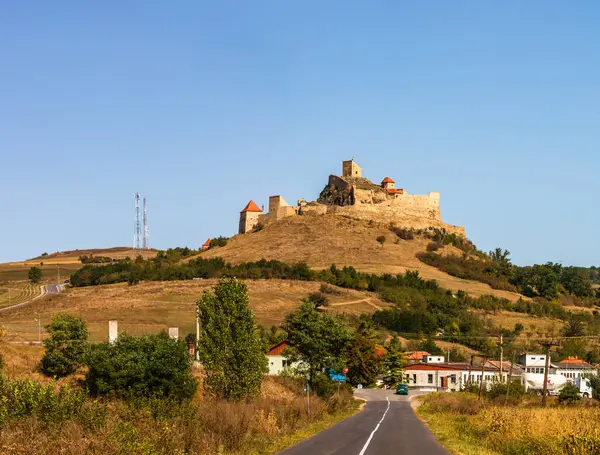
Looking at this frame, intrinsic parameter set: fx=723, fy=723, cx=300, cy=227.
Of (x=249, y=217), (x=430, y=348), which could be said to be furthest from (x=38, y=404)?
(x=249, y=217)

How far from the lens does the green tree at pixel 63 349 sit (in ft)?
120

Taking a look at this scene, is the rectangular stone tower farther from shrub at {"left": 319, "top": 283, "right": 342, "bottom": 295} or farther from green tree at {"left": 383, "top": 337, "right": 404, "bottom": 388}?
green tree at {"left": 383, "top": 337, "right": 404, "bottom": 388}

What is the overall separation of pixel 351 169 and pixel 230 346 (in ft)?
497

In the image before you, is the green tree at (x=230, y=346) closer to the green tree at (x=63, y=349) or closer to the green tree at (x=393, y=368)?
the green tree at (x=63, y=349)

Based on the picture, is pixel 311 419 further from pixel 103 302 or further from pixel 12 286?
pixel 12 286

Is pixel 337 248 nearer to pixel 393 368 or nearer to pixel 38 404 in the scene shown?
pixel 393 368

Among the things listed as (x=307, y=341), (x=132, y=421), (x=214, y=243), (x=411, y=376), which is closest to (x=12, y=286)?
(x=214, y=243)

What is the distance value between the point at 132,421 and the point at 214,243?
154 meters

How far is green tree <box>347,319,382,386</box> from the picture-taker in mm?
73188

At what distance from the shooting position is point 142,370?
104ft

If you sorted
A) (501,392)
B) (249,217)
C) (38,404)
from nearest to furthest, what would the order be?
(38,404)
(501,392)
(249,217)

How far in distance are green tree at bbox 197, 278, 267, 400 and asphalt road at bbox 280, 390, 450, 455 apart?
183 inches

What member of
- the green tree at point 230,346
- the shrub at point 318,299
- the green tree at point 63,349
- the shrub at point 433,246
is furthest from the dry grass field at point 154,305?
the shrub at point 433,246

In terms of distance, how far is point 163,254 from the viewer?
169m
